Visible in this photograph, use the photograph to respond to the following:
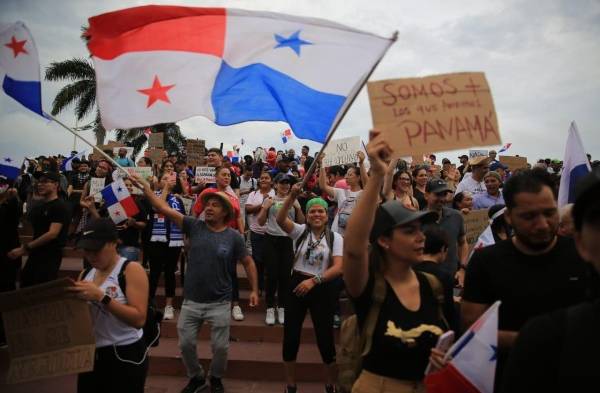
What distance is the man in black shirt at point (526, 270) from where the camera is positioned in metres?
2.14

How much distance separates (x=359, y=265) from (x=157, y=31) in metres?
2.50

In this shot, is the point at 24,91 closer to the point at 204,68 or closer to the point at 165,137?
the point at 204,68

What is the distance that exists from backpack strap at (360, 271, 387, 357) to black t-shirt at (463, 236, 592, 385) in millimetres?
442

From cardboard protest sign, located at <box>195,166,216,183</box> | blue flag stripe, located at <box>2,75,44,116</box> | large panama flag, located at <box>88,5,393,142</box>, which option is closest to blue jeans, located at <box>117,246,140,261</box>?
cardboard protest sign, located at <box>195,166,216,183</box>

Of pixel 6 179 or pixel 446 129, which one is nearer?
pixel 446 129

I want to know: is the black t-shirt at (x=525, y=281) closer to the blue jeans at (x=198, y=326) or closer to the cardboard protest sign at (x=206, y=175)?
the blue jeans at (x=198, y=326)

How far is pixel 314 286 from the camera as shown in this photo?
15.5 ft

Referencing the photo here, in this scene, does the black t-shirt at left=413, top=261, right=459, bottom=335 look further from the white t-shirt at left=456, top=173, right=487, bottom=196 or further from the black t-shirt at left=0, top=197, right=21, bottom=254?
the black t-shirt at left=0, top=197, right=21, bottom=254

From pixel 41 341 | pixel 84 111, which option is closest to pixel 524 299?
pixel 41 341

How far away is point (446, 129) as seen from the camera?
2.41 m

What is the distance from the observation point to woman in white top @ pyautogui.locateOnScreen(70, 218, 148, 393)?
321cm

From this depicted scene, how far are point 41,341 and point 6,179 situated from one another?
5.19 m

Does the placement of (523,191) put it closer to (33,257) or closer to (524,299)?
(524,299)

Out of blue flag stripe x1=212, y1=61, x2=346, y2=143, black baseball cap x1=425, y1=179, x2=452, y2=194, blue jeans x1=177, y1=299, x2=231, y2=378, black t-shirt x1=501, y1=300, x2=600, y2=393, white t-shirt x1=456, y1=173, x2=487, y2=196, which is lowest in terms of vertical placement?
blue jeans x1=177, y1=299, x2=231, y2=378
